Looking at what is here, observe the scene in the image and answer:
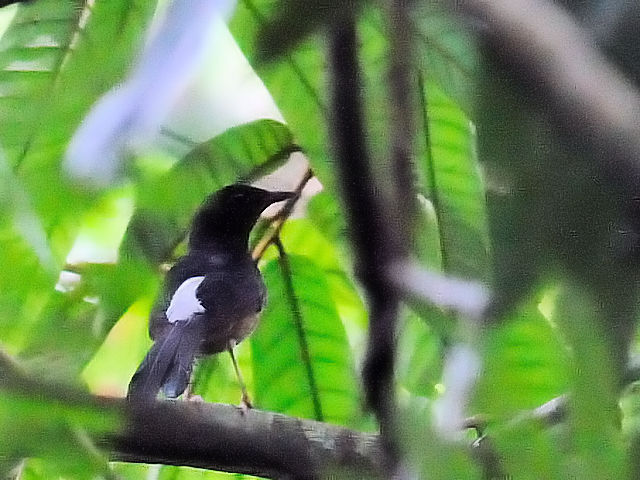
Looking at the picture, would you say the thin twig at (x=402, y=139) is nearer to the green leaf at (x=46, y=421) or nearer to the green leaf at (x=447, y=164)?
the green leaf at (x=46, y=421)

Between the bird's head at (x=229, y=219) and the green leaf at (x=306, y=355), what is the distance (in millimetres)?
603

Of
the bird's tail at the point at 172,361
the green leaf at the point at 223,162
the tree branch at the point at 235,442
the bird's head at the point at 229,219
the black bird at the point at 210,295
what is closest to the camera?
the tree branch at the point at 235,442

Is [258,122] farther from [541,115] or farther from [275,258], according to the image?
[541,115]

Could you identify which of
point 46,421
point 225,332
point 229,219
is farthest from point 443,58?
point 229,219

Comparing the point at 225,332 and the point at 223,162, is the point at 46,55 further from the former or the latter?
the point at 225,332

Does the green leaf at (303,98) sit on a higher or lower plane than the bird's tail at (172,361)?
higher

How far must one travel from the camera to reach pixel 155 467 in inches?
30.6

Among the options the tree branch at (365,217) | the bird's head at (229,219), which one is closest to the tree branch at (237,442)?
the tree branch at (365,217)

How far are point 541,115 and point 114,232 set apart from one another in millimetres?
739

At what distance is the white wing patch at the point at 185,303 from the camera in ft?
3.74

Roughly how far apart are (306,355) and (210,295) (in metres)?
0.49

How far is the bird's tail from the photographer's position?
788mm

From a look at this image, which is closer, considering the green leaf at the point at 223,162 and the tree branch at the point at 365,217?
the tree branch at the point at 365,217

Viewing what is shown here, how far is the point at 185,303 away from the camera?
120cm
